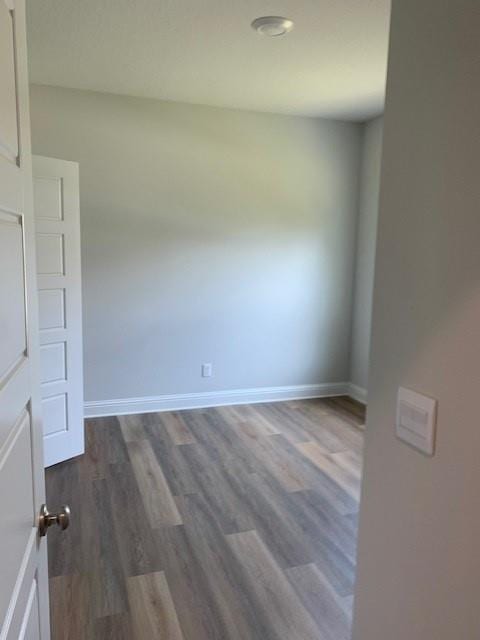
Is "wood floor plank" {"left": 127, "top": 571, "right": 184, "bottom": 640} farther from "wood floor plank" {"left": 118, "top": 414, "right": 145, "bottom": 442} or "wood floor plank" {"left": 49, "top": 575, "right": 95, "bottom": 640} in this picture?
"wood floor plank" {"left": 118, "top": 414, "right": 145, "bottom": 442}

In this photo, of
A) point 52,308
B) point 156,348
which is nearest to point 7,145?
point 52,308

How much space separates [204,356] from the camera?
4.36 m

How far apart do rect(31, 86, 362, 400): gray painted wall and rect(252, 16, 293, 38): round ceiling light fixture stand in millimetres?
1600

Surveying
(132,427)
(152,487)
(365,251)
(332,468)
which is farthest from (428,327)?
(365,251)

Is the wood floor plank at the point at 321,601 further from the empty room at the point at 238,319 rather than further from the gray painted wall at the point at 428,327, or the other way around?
the gray painted wall at the point at 428,327

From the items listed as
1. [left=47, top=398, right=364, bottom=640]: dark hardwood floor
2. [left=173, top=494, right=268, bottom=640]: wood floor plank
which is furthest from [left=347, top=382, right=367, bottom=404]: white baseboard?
[left=173, top=494, right=268, bottom=640]: wood floor plank

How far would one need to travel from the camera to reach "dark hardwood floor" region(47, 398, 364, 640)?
194 centimetres

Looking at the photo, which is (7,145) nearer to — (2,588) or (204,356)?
(2,588)

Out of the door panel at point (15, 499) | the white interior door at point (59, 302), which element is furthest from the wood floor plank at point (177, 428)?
the door panel at point (15, 499)

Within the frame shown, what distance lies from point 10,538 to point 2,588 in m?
0.09

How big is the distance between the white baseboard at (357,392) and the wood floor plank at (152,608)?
2969 millimetres

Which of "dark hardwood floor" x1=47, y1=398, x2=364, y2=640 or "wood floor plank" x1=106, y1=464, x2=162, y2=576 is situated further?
"wood floor plank" x1=106, y1=464, x2=162, y2=576

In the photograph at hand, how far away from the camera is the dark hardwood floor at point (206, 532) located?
1.94 m

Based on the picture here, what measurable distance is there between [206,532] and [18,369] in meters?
1.94
